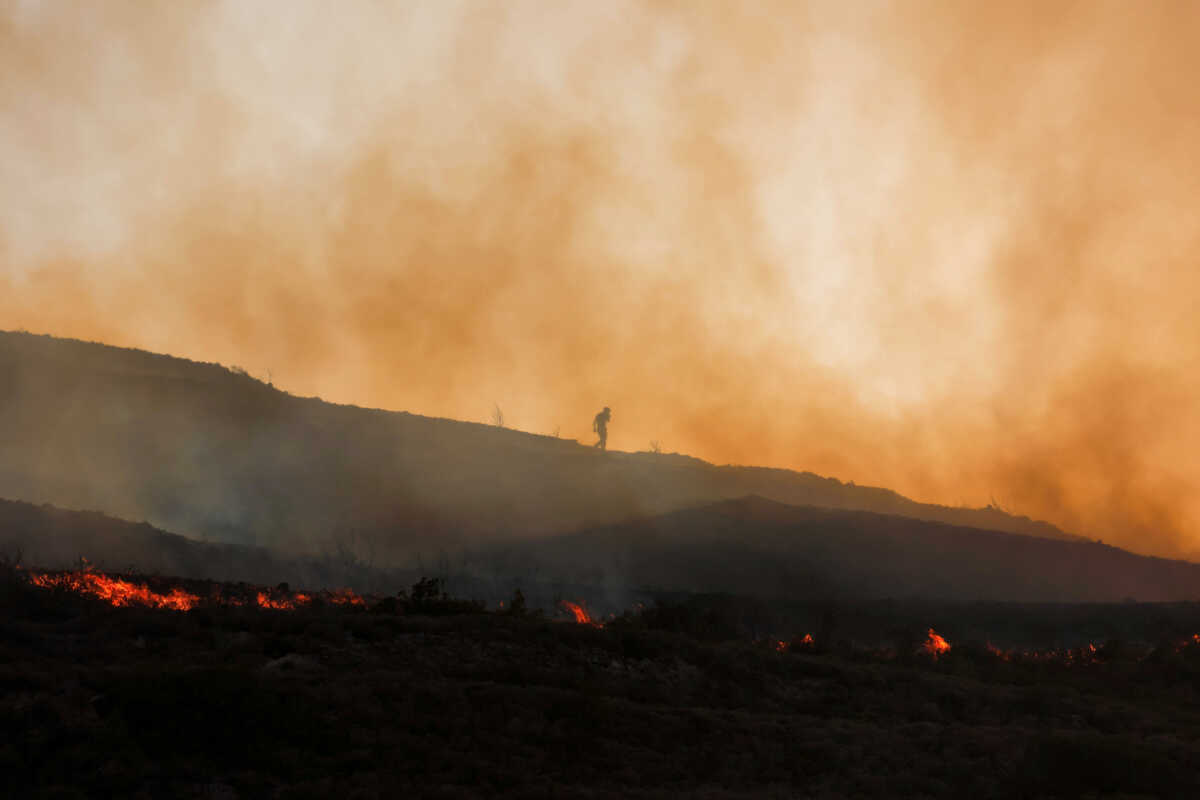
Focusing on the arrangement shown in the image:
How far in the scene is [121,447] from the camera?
216 feet

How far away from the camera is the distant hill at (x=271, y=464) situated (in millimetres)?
62500

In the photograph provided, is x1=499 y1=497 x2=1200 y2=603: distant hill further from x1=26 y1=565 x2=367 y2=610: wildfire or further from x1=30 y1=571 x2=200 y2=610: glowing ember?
x1=30 y1=571 x2=200 y2=610: glowing ember

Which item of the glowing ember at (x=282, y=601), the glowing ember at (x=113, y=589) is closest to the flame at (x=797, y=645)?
the glowing ember at (x=282, y=601)

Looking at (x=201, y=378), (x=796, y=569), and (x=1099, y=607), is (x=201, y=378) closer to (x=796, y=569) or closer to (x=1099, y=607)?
(x=796, y=569)

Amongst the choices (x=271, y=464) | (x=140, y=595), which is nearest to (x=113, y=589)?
(x=140, y=595)

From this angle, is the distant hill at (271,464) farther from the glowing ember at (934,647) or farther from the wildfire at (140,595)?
the glowing ember at (934,647)

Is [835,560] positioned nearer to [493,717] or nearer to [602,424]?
[602,424]

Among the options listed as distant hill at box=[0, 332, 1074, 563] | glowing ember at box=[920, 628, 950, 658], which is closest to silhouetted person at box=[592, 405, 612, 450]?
distant hill at box=[0, 332, 1074, 563]

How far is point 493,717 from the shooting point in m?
19.2

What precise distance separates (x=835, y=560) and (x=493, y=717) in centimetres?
5862

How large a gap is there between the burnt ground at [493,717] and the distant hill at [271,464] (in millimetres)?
37420

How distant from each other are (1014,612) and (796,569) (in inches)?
592

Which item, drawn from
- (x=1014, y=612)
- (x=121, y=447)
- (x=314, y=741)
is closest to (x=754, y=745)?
(x=314, y=741)

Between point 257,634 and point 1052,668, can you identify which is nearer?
point 257,634
